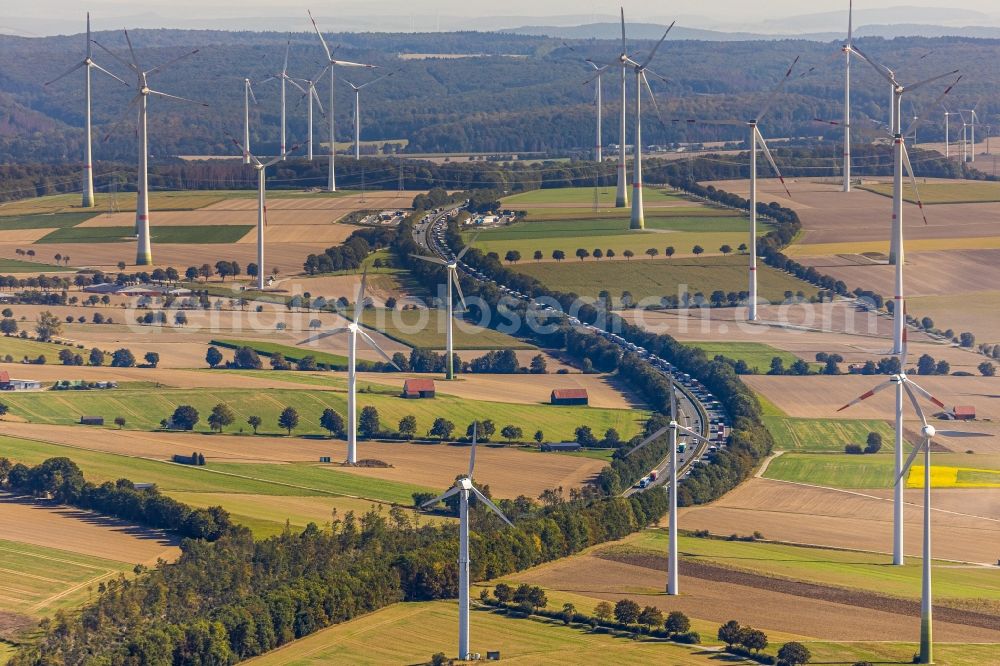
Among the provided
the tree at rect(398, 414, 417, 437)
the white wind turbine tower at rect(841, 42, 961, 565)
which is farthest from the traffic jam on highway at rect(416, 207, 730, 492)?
the tree at rect(398, 414, 417, 437)

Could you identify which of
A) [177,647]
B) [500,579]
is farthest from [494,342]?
[177,647]

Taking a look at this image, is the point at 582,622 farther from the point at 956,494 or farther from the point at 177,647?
the point at 956,494

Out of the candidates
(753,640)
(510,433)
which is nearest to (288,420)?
(510,433)

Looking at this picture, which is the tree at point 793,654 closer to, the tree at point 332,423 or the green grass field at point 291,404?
the green grass field at point 291,404

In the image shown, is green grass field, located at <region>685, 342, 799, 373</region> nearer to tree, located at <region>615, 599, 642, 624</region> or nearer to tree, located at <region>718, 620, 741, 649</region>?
tree, located at <region>615, 599, 642, 624</region>

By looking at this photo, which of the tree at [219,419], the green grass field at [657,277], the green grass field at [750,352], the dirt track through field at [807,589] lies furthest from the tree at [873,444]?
the green grass field at [657,277]
